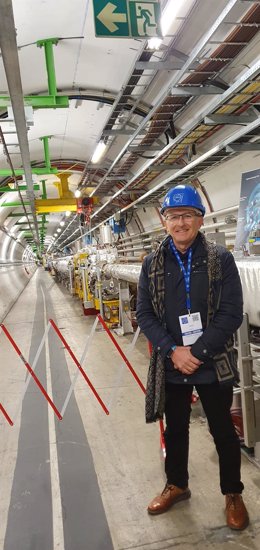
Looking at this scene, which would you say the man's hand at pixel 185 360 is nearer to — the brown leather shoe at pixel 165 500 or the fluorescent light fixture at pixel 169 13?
the brown leather shoe at pixel 165 500

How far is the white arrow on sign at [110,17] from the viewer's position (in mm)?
3340

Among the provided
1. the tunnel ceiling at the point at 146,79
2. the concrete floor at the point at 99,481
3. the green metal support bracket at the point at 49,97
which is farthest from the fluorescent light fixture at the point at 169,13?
the concrete floor at the point at 99,481

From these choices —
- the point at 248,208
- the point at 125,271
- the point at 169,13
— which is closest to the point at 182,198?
the point at 169,13

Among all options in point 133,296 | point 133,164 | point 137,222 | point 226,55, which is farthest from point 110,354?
point 137,222

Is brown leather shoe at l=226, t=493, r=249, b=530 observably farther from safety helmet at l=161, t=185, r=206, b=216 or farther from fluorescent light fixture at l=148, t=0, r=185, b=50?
fluorescent light fixture at l=148, t=0, r=185, b=50

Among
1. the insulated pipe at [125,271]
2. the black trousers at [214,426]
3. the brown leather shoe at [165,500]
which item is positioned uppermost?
the insulated pipe at [125,271]

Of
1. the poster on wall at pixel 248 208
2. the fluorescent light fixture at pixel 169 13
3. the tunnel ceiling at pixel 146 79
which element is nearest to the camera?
the fluorescent light fixture at pixel 169 13

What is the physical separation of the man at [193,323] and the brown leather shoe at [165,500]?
301 millimetres

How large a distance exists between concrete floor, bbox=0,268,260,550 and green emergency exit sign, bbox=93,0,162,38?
10.6ft

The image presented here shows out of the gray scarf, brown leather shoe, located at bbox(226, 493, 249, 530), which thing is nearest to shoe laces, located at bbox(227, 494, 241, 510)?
brown leather shoe, located at bbox(226, 493, 249, 530)

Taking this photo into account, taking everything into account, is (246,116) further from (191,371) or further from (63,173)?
(63,173)

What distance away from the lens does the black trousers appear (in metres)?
2.11

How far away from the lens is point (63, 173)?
43.7 ft

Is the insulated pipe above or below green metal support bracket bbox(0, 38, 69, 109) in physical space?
below
